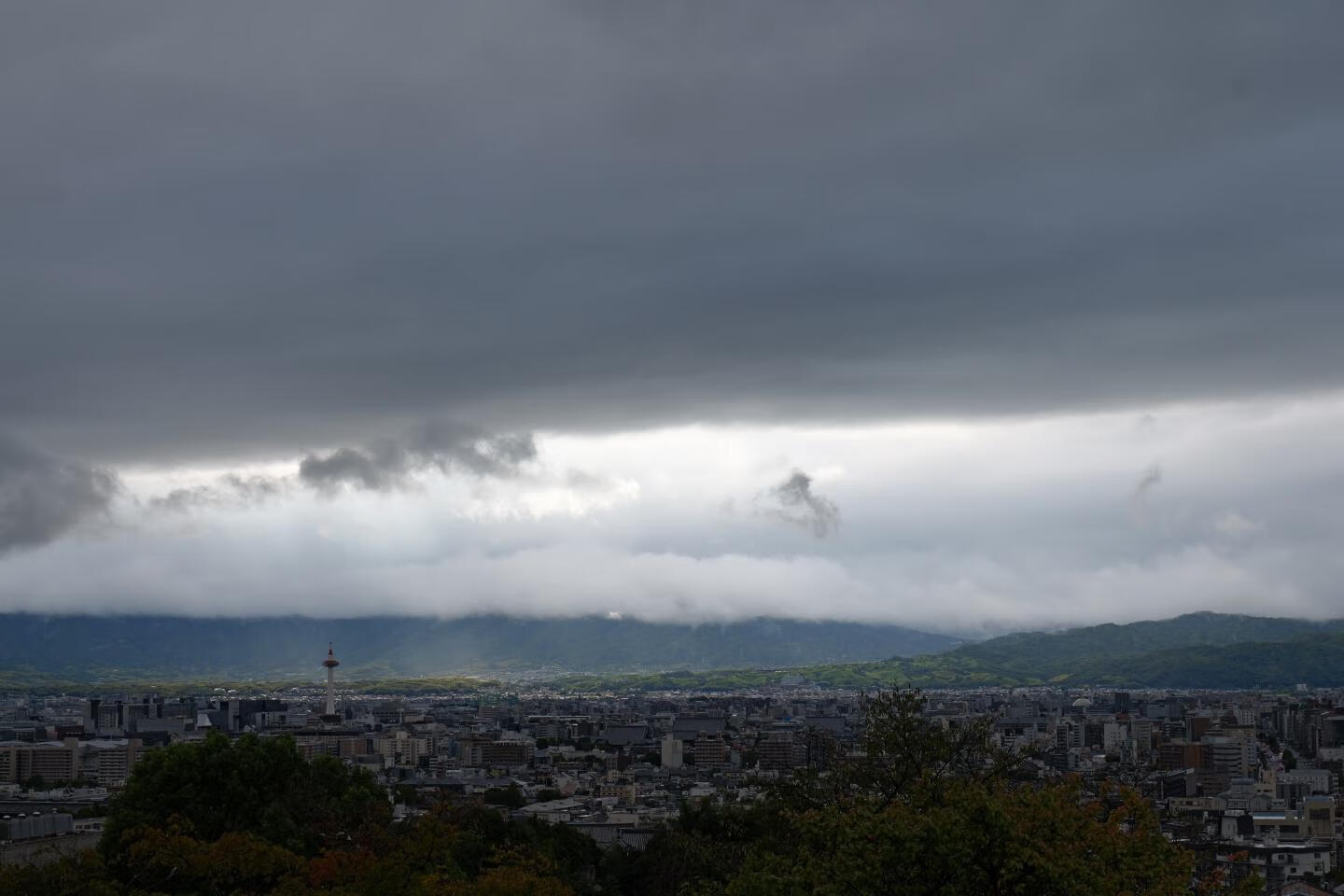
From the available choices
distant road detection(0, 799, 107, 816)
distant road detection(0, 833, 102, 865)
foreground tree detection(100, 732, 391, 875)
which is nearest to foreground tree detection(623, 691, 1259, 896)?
foreground tree detection(100, 732, 391, 875)

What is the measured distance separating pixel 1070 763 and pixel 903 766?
146m

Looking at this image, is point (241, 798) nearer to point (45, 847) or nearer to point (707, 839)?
point (45, 847)

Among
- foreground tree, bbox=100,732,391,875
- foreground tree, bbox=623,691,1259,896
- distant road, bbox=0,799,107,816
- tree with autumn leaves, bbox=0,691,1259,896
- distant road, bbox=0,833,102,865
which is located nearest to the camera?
foreground tree, bbox=623,691,1259,896

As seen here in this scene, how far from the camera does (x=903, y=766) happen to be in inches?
1647

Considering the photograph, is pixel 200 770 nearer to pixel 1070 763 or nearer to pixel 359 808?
pixel 359 808

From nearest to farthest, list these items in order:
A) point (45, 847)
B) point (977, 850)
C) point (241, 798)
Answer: point (977, 850) < point (45, 847) < point (241, 798)

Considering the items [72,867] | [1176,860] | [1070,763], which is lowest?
[1070,763]

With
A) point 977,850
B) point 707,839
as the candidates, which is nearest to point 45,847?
point 707,839

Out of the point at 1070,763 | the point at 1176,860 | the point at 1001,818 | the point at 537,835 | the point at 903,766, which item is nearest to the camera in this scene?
the point at 1001,818

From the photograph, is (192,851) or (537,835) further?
(537,835)

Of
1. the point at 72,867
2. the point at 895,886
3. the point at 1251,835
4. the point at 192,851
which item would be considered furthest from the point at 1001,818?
the point at 1251,835

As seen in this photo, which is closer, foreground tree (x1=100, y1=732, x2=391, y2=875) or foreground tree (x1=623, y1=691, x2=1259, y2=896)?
foreground tree (x1=623, y1=691, x2=1259, y2=896)

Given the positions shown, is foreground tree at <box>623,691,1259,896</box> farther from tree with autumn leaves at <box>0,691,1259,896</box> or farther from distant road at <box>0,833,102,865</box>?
distant road at <box>0,833,102,865</box>

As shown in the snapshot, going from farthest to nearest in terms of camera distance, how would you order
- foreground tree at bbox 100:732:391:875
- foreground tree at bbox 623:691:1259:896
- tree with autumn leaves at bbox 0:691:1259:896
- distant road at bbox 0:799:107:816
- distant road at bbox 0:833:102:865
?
1. distant road at bbox 0:799:107:816
2. distant road at bbox 0:833:102:865
3. foreground tree at bbox 100:732:391:875
4. tree with autumn leaves at bbox 0:691:1259:896
5. foreground tree at bbox 623:691:1259:896
